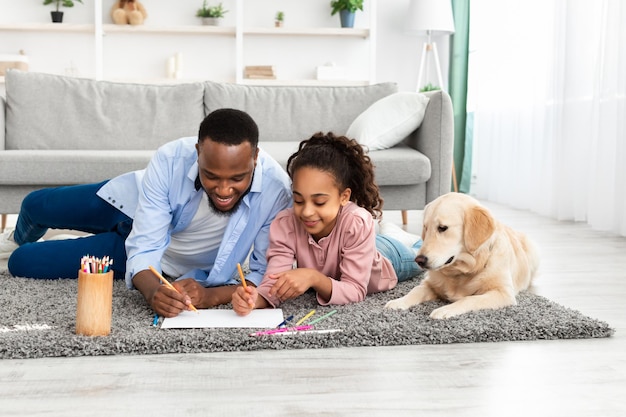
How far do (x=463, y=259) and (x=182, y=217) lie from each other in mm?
780

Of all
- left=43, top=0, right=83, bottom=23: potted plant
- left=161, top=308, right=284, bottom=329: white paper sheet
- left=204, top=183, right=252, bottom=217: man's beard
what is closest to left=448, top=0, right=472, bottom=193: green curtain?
left=43, top=0, right=83, bottom=23: potted plant

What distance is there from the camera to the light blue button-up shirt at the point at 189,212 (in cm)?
199

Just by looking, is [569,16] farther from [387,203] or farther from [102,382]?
[102,382]

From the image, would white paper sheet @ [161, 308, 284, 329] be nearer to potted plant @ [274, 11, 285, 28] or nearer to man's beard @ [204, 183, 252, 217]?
man's beard @ [204, 183, 252, 217]

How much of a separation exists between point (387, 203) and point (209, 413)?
7.89 feet

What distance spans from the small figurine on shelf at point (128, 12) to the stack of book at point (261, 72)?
963 mm

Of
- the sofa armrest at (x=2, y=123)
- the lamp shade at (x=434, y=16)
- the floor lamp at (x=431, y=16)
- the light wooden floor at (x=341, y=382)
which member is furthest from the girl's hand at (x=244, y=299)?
the lamp shade at (x=434, y=16)

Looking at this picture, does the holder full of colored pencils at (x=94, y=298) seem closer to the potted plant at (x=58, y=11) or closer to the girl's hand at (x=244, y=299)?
the girl's hand at (x=244, y=299)

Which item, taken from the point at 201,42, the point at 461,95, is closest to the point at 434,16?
the point at 461,95

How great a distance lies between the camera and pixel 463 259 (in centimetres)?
203

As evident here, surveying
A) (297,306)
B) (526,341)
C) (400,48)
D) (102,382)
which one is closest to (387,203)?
(297,306)

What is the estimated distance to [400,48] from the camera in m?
6.73

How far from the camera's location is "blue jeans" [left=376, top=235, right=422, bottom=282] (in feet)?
8.06

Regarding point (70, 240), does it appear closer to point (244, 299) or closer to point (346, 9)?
point (244, 299)
